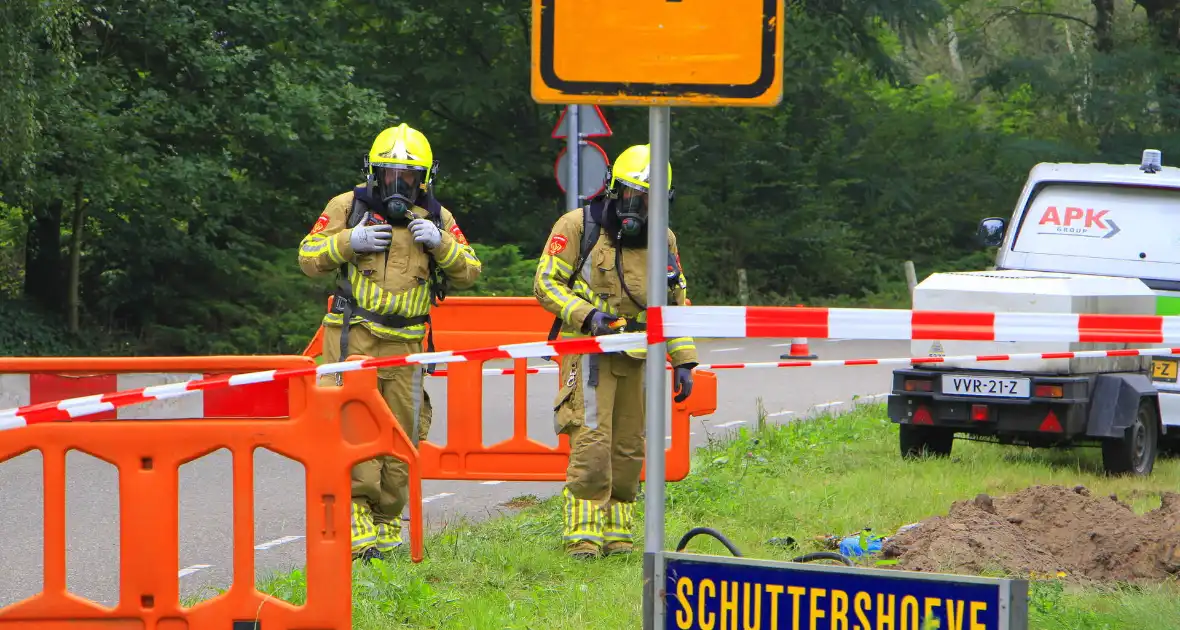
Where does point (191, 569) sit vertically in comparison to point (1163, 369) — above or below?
below

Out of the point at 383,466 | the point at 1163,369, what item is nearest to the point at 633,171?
the point at 383,466

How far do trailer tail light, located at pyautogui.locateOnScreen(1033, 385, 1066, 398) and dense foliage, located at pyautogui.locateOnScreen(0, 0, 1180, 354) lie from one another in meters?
8.70

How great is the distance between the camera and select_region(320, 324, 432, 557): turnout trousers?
7.02 meters

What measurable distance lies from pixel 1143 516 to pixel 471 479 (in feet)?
11.3

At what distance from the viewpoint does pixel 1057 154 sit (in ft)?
87.7

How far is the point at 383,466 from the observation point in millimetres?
7148

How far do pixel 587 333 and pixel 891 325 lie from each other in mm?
1902

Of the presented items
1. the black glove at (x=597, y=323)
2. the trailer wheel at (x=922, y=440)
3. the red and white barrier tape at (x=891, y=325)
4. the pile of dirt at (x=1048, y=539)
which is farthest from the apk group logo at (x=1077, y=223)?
the black glove at (x=597, y=323)

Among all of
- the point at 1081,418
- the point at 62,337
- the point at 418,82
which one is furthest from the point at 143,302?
the point at 1081,418

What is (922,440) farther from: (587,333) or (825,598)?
(825,598)

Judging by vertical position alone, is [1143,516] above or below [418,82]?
below

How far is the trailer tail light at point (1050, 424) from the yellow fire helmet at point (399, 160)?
4.29 metres

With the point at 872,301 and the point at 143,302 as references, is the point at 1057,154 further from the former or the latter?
the point at 143,302

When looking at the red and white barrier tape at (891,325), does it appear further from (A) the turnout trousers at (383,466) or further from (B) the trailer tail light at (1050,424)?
(B) the trailer tail light at (1050,424)
